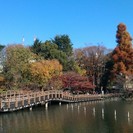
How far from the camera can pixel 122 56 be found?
6234 centimetres

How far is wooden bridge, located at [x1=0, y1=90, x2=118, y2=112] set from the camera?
3953cm

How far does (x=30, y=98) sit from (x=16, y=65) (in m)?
10.6

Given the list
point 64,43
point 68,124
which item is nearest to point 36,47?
point 64,43

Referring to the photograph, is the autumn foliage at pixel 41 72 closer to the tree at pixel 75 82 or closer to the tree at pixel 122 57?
the tree at pixel 75 82

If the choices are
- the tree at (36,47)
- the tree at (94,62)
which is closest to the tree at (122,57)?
the tree at (94,62)

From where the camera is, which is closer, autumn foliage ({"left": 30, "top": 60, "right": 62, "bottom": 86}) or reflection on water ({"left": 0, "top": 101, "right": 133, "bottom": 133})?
reflection on water ({"left": 0, "top": 101, "right": 133, "bottom": 133})

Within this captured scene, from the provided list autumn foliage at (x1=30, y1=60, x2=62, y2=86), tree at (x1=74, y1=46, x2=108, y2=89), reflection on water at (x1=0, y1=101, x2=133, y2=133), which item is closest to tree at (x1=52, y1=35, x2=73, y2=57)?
tree at (x1=74, y1=46, x2=108, y2=89)

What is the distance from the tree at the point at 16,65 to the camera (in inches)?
2044

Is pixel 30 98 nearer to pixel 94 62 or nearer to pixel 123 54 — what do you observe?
pixel 123 54

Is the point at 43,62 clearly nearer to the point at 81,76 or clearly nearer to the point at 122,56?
the point at 81,76

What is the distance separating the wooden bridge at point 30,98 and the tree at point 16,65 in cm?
609

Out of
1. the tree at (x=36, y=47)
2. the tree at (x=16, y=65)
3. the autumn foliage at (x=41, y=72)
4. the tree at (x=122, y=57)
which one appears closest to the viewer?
the tree at (x=16, y=65)

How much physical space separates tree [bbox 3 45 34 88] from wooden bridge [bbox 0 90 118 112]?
6085 mm

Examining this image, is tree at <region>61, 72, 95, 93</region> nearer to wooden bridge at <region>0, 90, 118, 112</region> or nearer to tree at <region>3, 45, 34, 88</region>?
wooden bridge at <region>0, 90, 118, 112</region>
